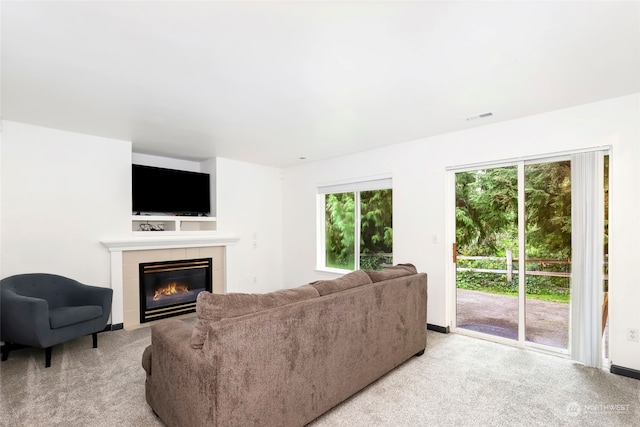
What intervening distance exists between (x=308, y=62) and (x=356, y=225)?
325 cm

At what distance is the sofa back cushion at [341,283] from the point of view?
2.20m

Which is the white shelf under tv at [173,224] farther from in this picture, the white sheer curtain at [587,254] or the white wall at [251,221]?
the white sheer curtain at [587,254]

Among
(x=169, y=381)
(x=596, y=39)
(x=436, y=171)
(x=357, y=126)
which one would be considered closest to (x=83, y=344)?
(x=169, y=381)

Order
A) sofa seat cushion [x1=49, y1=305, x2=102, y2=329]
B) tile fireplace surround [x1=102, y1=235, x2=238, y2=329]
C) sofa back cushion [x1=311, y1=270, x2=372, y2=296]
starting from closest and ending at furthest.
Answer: sofa back cushion [x1=311, y1=270, x2=372, y2=296] → sofa seat cushion [x1=49, y1=305, x2=102, y2=329] → tile fireplace surround [x1=102, y1=235, x2=238, y2=329]

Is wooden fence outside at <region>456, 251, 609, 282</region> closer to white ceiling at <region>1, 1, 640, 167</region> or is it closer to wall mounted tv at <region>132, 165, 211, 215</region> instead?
white ceiling at <region>1, 1, 640, 167</region>

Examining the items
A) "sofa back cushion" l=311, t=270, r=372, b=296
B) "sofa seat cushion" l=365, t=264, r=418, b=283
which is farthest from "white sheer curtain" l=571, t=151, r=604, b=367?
"sofa back cushion" l=311, t=270, r=372, b=296

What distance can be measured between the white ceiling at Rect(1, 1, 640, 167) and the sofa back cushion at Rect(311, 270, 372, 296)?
1532 mm

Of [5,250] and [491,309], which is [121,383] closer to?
[5,250]

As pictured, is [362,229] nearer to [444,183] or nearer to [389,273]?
[444,183]

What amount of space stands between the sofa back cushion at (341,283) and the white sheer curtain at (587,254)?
6.79 feet

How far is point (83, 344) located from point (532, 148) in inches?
206

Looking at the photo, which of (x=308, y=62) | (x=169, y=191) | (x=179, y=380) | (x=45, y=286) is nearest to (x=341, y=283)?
(x=179, y=380)

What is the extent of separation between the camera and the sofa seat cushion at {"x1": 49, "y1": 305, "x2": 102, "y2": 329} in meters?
2.90

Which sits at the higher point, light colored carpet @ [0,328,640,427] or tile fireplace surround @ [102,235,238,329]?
tile fireplace surround @ [102,235,238,329]
